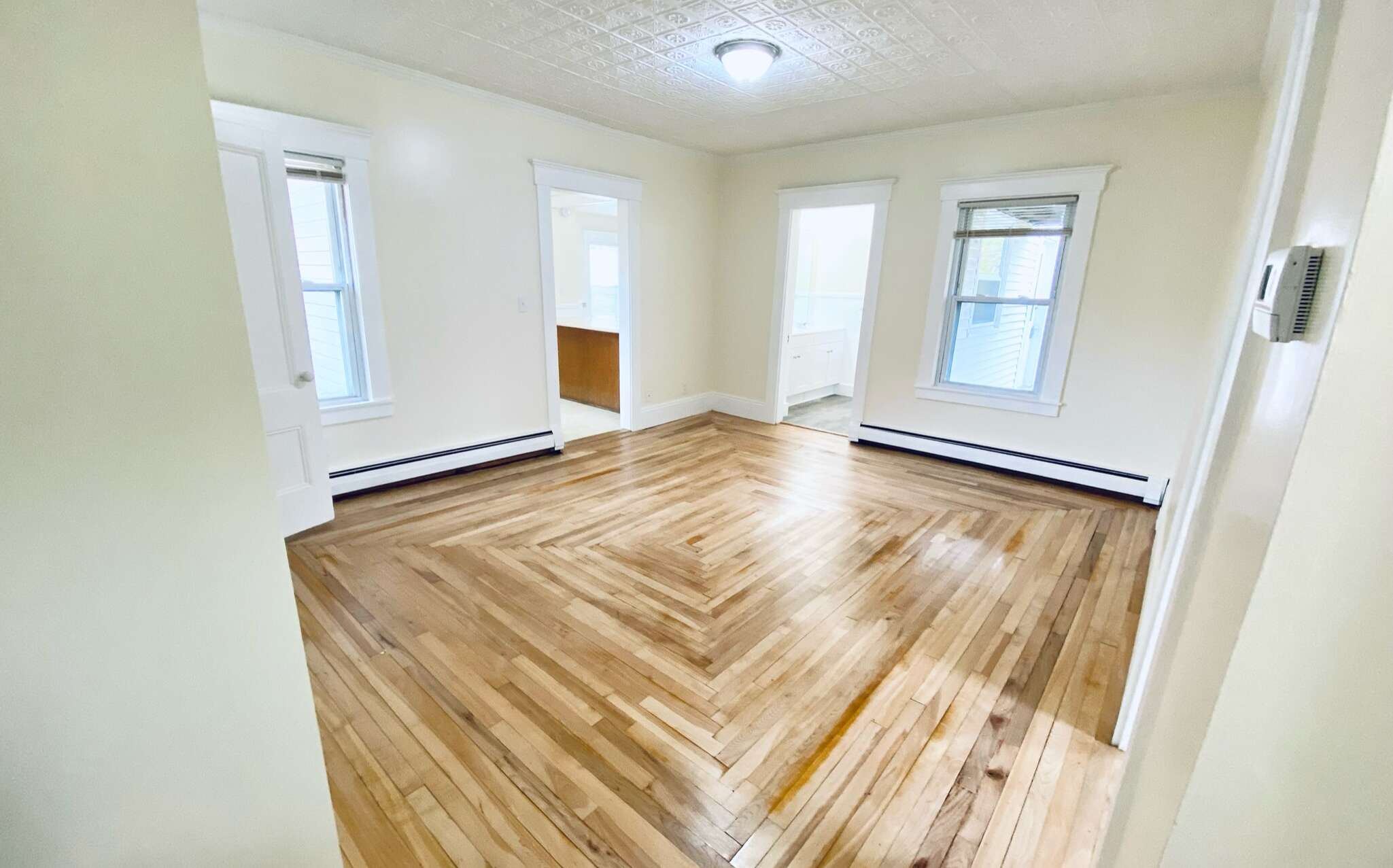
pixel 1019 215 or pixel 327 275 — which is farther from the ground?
pixel 1019 215

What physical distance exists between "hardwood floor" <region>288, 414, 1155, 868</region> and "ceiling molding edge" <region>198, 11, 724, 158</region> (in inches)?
101

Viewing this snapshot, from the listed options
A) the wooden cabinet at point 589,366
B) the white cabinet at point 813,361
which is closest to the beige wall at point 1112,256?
the white cabinet at point 813,361

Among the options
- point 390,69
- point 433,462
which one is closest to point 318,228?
point 390,69

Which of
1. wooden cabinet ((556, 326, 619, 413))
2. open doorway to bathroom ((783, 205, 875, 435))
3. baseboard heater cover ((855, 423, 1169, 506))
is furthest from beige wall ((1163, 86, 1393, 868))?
open doorway to bathroom ((783, 205, 875, 435))

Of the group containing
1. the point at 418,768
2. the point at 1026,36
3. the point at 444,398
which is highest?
the point at 1026,36

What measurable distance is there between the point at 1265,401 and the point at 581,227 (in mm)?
8788

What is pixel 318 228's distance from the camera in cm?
330

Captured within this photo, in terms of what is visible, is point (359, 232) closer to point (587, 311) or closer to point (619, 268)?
point (619, 268)

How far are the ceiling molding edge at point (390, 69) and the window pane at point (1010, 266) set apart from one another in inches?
115

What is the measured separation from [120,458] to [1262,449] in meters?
1.49

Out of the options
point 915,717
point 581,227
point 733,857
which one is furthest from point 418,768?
point 581,227

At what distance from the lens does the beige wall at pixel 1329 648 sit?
0.40m

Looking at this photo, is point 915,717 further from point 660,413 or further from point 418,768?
point 660,413

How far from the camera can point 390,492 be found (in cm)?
371
